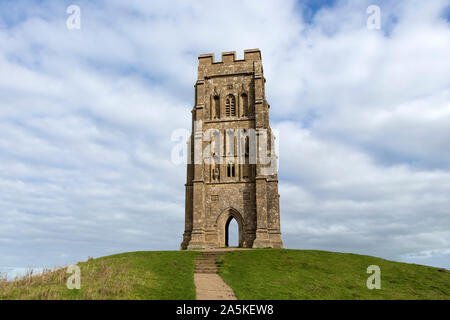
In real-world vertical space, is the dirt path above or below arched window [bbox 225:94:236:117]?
below

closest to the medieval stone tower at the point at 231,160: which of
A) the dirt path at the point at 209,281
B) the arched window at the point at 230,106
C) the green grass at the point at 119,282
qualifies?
the arched window at the point at 230,106

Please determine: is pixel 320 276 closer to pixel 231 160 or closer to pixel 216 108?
pixel 231 160

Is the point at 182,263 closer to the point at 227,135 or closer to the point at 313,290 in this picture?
the point at 313,290

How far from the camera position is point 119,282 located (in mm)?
16000

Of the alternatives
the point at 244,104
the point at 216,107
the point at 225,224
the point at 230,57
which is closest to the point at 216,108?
the point at 216,107

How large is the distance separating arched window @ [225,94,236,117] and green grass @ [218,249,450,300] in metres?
16.3

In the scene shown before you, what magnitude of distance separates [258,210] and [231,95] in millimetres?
13080

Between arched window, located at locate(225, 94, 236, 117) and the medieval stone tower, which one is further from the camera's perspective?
arched window, located at locate(225, 94, 236, 117)

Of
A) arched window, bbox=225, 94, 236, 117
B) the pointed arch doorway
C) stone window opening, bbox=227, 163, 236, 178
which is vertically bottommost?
the pointed arch doorway

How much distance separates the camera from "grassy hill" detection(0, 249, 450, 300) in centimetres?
1492

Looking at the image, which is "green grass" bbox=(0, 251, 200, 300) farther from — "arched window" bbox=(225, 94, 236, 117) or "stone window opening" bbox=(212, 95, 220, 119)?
"arched window" bbox=(225, 94, 236, 117)

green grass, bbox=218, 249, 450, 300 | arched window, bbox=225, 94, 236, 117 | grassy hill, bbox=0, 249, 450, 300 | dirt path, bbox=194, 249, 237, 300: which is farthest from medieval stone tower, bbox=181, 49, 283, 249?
dirt path, bbox=194, 249, 237, 300
